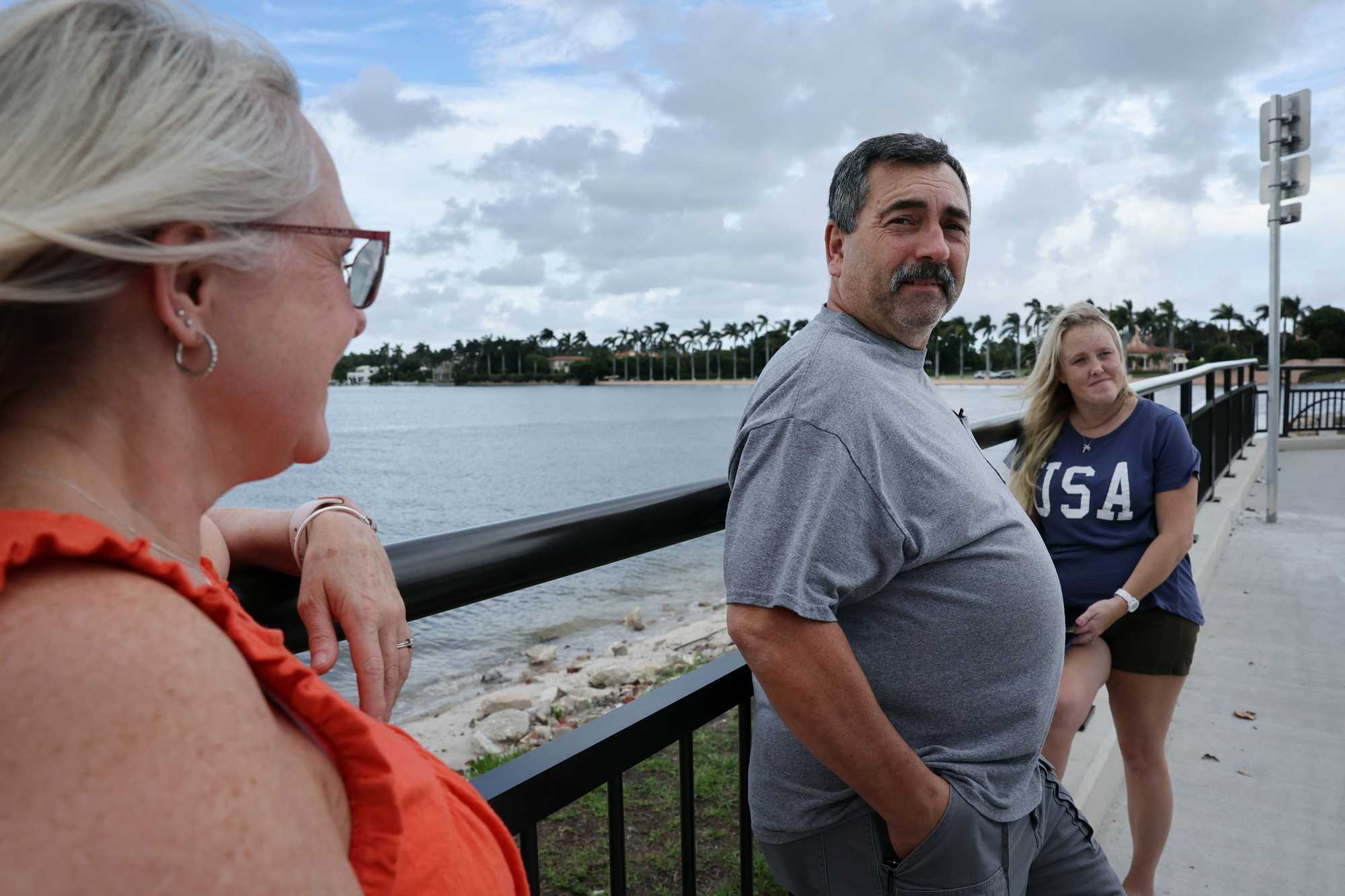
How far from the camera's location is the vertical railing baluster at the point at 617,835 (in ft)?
4.59

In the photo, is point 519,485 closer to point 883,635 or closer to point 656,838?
point 656,838

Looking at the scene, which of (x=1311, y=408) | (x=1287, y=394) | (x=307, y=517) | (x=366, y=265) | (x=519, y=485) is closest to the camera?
(x=366, y=265)

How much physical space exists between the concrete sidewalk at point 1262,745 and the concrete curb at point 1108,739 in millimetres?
82

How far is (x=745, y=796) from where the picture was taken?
1.97 m

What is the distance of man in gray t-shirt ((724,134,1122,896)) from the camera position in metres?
1.60

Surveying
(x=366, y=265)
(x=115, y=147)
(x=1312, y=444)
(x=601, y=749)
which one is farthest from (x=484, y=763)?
(x=1312, y=444)

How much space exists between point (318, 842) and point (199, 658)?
15 centimetres

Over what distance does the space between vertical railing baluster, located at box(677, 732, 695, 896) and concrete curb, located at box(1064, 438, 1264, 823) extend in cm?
201

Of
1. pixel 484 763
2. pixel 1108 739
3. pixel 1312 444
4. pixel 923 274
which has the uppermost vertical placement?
pixel 923 274

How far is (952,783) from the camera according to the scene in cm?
172

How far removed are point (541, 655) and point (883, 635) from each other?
9.56 meters

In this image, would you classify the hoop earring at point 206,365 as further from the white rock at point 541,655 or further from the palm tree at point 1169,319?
the palm tree at point 1169,319

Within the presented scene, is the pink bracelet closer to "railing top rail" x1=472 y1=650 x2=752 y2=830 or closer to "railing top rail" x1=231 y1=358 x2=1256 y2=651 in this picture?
"railing top rail" x1=231 y1=358 x2=1256 y2=651

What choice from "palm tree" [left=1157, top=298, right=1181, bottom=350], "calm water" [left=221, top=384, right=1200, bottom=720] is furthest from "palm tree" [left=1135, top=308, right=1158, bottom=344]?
"calm water" [left=221, top=384, right=1200, bottom=720]
